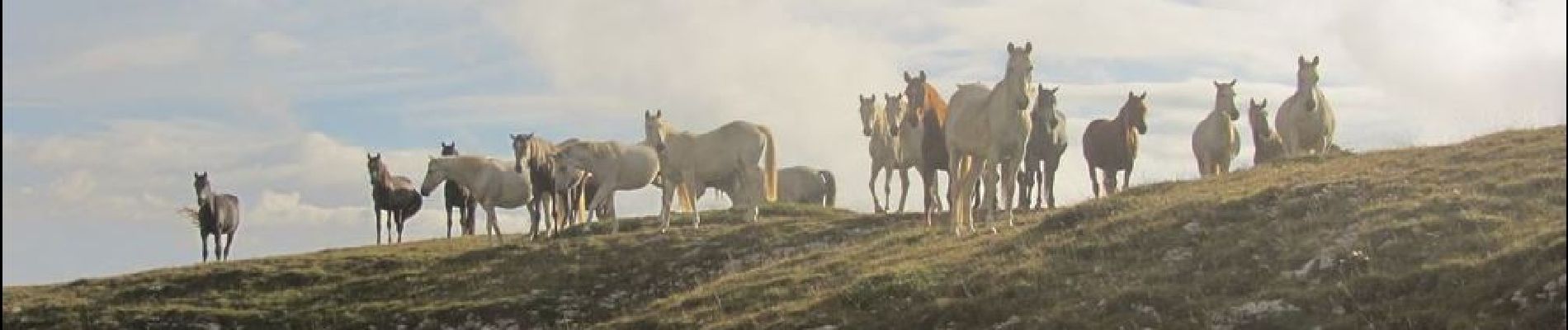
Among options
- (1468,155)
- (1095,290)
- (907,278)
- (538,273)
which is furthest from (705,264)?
(1468,155)

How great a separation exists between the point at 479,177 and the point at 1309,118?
19.1 m

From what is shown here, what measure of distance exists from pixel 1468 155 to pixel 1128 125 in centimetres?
931

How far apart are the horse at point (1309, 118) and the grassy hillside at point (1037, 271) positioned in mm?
2780

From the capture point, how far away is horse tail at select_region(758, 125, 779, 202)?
3716 cm

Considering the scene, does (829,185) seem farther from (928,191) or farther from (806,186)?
(928,191)

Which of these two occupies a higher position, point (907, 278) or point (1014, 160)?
point (1014, 160)

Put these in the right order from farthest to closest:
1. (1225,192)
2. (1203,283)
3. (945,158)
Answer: (945,158) → (1225,192) → (1203,283)

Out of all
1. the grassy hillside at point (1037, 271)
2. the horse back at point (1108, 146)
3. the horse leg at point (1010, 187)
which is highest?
the horse back at point (1108, 146)

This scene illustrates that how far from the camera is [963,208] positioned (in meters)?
28.7

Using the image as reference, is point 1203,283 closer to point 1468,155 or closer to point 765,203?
point 1468,155

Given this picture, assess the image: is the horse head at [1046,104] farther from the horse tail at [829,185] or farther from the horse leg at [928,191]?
the horse tail at [829,185]

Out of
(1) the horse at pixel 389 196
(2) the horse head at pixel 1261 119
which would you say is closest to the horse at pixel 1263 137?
(2) the horse head at pixel 1261 119

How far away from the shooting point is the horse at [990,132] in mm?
26859

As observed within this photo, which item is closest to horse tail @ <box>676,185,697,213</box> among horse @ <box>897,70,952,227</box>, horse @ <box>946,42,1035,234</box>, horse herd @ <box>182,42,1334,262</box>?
horse herd @ <box>182,42,1334,262</box>
